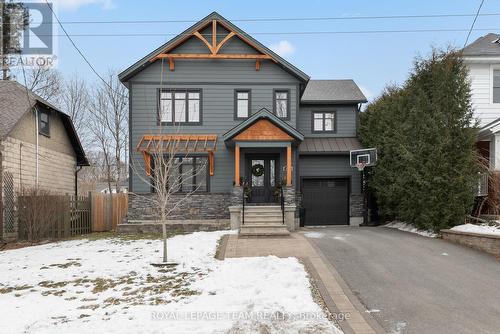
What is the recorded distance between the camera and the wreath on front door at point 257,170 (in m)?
17.6

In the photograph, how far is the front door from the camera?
17453 millimetres

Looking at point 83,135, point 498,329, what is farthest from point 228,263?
point 83,135

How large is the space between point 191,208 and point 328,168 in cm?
719

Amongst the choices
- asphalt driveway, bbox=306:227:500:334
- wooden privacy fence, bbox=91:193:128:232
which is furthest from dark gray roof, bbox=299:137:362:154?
wooden privacy fence, bbox=91:193:128:232

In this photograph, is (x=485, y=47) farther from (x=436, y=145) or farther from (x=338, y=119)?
(x=436, y=145)

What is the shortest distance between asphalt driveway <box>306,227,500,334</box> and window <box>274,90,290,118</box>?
7392 millimetres

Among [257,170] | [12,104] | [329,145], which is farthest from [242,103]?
[12,104]

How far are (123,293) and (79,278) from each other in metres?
1.75

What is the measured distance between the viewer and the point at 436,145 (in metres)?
12.8

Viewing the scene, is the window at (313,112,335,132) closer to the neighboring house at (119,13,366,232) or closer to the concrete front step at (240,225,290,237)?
the neighboring house at (119,13,366,232)

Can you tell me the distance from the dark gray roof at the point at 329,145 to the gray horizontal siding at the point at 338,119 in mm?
283

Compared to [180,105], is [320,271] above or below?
below

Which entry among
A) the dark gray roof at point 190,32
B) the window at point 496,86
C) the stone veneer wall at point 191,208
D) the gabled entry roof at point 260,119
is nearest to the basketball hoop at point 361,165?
the gabled entry roof at point 260,119

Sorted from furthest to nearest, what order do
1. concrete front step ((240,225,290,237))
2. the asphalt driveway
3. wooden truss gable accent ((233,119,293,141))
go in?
1. wooden truss gable accent ((233,119,293,141))
2. concrete front step ((240,225,290,237))
3. the asphalt driveway
